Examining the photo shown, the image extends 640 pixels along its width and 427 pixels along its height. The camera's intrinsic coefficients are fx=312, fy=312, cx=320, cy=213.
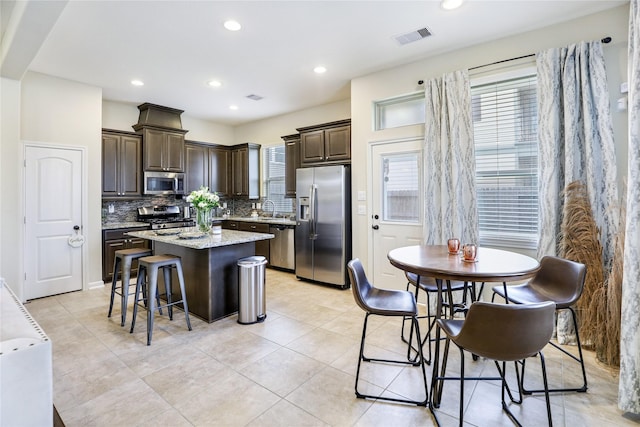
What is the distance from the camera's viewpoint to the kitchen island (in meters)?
3.38

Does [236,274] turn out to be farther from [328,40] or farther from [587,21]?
[587,21]

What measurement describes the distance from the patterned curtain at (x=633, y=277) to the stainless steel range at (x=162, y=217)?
19.2ft

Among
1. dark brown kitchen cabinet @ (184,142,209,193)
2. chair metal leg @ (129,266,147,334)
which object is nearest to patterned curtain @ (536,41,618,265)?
chair metal leg @ (129,266,147,334)

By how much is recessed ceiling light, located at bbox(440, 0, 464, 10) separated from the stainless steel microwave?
5051mm

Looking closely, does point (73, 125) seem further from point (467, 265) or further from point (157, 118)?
point (467, 265)

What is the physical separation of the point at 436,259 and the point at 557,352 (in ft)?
5.35

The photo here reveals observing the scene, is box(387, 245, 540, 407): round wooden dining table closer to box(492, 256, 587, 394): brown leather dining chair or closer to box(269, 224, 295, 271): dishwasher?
box(492, 256, 587, 394): brown leather dining chair

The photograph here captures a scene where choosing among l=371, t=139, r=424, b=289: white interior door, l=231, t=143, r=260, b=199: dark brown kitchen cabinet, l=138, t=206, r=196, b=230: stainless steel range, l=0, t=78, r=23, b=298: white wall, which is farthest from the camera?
l=231, t=143, r=260, b=199: dark brown kitchen cabinet

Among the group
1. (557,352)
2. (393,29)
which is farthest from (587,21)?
(557,352)

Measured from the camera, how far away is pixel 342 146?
4.79 metres

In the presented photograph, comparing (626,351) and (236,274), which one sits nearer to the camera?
(626,351)

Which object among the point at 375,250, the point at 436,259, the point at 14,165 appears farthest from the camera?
the point at 375,250

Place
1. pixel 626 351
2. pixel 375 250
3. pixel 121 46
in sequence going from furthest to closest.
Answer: pixel 375 250
pixel 121 46
pixel 626 351

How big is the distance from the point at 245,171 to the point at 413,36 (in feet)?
14.5
